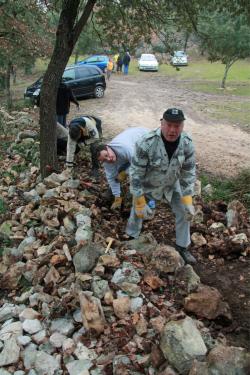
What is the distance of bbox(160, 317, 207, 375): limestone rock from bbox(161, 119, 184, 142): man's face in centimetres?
191

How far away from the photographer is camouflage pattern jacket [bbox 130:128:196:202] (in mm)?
4832

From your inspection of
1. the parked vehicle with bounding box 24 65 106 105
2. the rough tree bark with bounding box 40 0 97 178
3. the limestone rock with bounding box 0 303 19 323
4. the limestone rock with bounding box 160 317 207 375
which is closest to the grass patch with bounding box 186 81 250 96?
the parked vehicle with bounding box 24 65 106 105

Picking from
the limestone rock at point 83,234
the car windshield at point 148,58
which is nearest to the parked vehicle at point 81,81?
the limestone rock at point 83,234

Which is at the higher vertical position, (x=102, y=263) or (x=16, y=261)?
(x=102, y=263)

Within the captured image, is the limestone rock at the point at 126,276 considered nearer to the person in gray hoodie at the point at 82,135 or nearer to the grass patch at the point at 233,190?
the grass patch at the point at 233,190

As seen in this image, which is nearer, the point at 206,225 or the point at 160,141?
the point at 160,141

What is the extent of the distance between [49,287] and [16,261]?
108 cm

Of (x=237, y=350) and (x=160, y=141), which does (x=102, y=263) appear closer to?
(x=160, y=141)

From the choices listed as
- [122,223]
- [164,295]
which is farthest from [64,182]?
[164,295]

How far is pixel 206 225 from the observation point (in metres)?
6.28

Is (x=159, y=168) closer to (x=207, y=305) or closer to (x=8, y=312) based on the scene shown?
(x=207, y=305)

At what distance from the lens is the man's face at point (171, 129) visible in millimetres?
4543

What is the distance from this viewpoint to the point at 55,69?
7312 mm

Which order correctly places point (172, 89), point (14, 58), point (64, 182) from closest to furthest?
point (64, 182)
point (14, 58)
point (172, 89)
